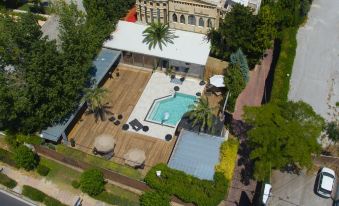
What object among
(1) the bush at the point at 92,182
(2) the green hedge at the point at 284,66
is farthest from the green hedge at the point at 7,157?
(2) the green hedge at the point at 284,66

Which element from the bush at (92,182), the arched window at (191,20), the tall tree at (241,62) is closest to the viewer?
the bush at (92,182)

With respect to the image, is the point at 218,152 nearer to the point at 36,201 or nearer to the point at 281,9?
the point at 36,201

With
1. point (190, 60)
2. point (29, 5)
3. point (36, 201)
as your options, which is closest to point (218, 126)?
point (190, 60)

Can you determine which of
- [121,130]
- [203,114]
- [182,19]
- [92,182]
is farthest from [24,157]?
[182,19]

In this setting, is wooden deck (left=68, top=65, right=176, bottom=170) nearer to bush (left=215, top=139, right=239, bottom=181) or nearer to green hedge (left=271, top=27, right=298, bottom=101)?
bush (left=215, top=139, right=239, bottom=181)

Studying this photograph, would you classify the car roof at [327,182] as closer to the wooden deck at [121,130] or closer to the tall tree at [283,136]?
the tall tree at [283,136]

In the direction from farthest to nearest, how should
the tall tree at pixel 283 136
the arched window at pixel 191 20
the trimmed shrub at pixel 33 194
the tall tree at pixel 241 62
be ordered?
the arched window at pixel 191 20, the tall tree at pixel 241 62, the trimmed shrub at pixel 33 194, the tall tree at pixel 283 136

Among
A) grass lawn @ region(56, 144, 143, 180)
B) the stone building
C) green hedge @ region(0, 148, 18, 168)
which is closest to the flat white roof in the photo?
the stone building
